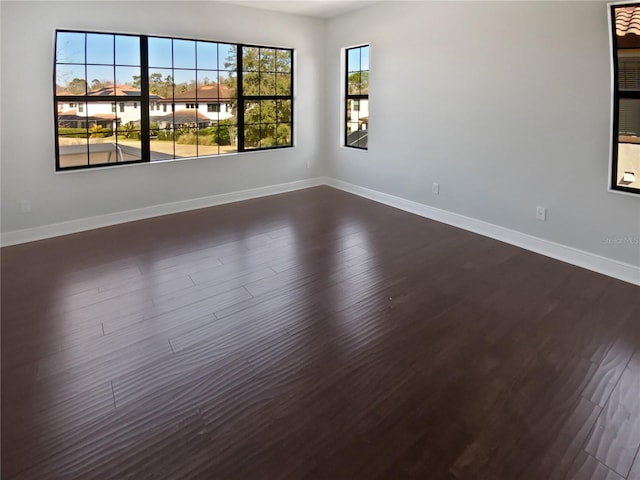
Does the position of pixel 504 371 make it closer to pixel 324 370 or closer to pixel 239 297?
pixel 324 370

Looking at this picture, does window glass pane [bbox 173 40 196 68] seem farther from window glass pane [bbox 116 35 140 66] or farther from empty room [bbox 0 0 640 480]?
window glass pane [bbox 116 35 140 66]

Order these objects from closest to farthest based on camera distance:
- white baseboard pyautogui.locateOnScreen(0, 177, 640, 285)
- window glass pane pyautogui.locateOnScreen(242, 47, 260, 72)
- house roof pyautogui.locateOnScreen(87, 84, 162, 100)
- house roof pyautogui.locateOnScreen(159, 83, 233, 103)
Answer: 1. white baseboard pyautogui.locateOnScreen(0, 177, 640, 285)
2. house roof pyautogui.locateOnScreen(87, 84, 162, 100)
3. house roof pyautogui.locateOnScreen(159, 83, 233, 103)
4. window glass pane pyautogui.locateOnScreen(242, 47, 260, 72)

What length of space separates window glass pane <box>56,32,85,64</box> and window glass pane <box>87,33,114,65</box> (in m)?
0.07

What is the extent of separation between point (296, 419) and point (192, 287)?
170 centimetres

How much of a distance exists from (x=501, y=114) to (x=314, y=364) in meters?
3.20

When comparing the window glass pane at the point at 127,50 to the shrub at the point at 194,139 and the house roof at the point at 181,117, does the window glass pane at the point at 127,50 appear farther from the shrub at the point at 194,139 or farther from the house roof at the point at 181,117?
the shrub at the point at 194,139

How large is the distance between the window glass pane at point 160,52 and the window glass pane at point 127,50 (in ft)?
0.48

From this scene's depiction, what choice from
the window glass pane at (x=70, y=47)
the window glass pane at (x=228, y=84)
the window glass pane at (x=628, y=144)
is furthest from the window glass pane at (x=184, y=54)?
the window glass pane at (x=628, y=144)

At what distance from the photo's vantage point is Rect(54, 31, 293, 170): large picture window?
174 inches

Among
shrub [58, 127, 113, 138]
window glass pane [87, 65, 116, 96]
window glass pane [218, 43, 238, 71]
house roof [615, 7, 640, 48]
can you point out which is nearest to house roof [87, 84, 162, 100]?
window glass pane [87, 65, 116, 96]

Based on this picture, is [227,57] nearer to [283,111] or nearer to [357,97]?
[283,111]

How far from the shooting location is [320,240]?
4402 mm

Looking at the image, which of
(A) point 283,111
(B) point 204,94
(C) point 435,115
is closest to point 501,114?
(C) point 435,115

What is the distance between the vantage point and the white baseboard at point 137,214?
4.32 meters
